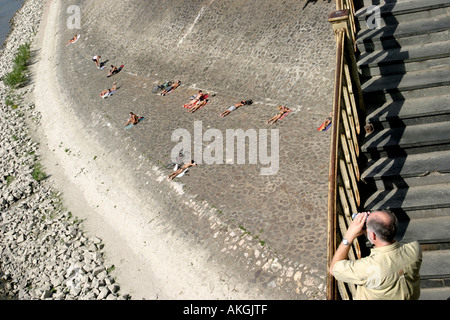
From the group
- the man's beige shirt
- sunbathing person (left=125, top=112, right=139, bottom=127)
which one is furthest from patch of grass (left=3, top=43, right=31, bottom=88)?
the man's beige shirt

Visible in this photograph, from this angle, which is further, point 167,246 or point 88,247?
point 88,247

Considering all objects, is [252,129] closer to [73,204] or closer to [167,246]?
[167,246]

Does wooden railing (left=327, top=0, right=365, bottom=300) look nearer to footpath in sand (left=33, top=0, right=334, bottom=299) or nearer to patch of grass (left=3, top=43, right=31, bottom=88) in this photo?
footpath in sand (left=33, top=0, right=334, bottom=299)

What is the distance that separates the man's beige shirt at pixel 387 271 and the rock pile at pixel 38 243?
7.62m

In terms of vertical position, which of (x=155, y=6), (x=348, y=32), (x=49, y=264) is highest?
(x=348, y=32)

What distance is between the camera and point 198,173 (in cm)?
1229

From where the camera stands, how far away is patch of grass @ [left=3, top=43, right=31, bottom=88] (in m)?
25.4

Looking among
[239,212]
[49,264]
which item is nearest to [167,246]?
[239,212]

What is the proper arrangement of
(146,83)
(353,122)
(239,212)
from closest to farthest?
(353,122) < (239,212) < (146,83)

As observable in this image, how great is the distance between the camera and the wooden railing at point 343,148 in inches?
178

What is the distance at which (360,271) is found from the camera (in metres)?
3.92

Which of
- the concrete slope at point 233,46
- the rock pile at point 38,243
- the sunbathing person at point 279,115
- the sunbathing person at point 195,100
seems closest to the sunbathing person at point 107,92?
the concrete slope at point 233,46
